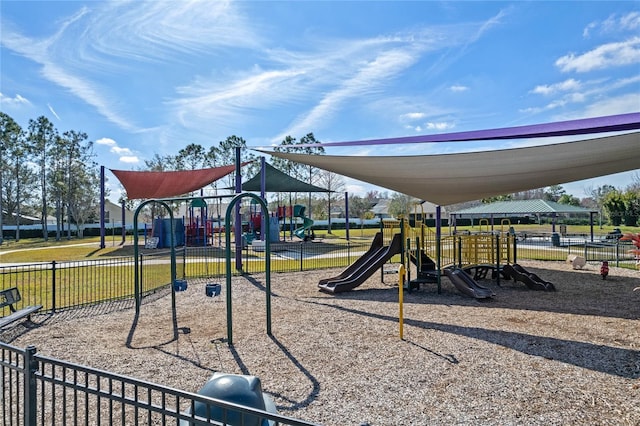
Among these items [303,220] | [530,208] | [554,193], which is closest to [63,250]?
[303,220]

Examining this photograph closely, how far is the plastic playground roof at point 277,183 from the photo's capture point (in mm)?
25736

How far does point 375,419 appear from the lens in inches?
150

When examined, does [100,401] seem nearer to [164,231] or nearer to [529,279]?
[529,279]

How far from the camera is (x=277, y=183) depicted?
26.2m

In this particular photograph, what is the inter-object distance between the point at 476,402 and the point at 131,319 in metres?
6.17

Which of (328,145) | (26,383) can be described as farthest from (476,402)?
(328,145)

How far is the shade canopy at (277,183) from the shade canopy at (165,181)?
3.51 meters

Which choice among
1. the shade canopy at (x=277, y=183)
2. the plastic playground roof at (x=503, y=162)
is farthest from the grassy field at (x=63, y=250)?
the plastic playground roof at (x=503, y=162)

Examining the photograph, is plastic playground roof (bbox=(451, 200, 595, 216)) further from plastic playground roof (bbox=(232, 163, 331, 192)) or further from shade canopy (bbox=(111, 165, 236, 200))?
shade canopy (bbox=(111, 165, 236, 200))

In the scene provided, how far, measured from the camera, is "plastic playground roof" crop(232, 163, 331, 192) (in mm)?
25736

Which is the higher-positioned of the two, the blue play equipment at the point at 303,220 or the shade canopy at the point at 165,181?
the shade canopy at the point at 165,181

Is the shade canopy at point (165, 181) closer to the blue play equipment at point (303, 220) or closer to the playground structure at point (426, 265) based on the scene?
the blue play equipment at point (303, 220)

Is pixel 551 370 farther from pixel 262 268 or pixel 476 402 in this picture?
pixel 262 268

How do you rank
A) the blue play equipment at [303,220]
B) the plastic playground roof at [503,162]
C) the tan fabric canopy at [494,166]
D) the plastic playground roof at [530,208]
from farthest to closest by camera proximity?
the plastic playground roof at [530,208]
the blue play equipment at [303,220]
the tan fabric canopy at [494,166]
the plastic playground roof at [503,162]
